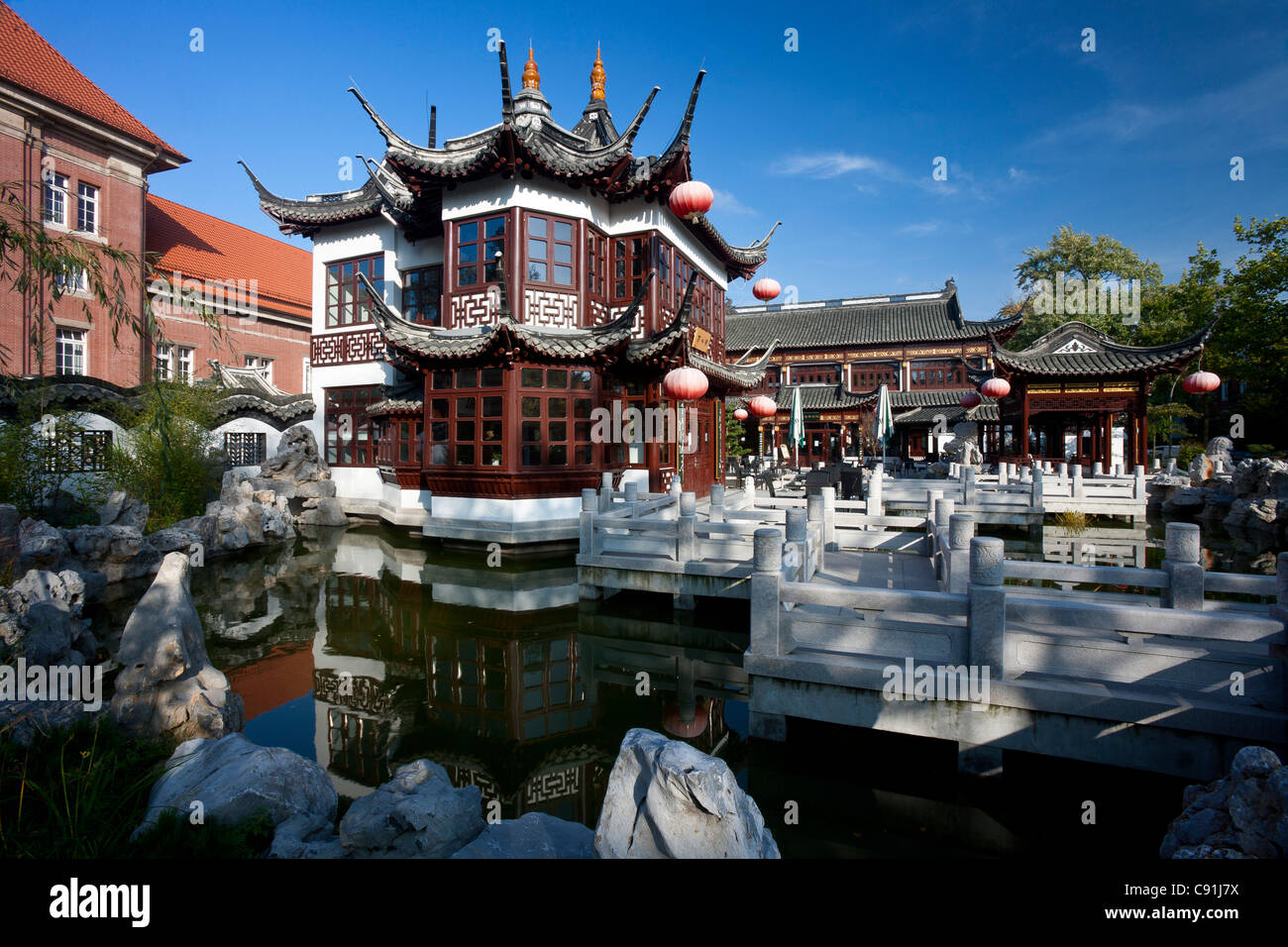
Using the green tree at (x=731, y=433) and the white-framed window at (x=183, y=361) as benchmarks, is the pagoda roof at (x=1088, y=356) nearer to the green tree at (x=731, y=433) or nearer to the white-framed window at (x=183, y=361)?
the green tree at (x=731, y=433)

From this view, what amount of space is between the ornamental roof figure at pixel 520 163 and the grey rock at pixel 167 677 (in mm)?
10029

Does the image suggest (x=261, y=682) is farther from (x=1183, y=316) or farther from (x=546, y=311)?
(x=1183, y=316)

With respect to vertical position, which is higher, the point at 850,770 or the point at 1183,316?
the point at 1183,316

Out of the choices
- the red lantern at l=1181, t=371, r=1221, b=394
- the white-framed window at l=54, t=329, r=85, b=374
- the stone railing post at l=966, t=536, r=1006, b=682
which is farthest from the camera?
the white-framed window at l=54, t=329, r=85, b=374

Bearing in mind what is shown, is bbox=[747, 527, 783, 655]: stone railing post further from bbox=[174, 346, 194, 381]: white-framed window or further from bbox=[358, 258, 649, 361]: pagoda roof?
bbox=[174, 346, 194, 381]: white-framed window

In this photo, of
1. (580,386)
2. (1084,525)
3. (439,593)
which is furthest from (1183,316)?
(439,593)

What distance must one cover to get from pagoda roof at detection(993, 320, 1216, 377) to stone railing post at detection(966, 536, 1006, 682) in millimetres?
18537

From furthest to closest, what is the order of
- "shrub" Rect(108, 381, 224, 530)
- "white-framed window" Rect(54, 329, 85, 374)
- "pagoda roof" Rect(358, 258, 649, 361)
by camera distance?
"white-framed window" Rect(54, 329, 85, 374) < "shrub" Rect(108, 381, 224, 530) < "pagoda roof" Rect(358, 258, 649, 361)

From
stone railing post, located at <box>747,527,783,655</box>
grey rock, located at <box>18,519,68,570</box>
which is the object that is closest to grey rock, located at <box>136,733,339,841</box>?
stone railing post, located at <box>747,527,783,655</box>

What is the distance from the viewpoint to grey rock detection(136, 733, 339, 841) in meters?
3.00

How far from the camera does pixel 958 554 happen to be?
5504mm

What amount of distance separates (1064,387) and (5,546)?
81.9ft

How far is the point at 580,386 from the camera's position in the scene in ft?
41.2

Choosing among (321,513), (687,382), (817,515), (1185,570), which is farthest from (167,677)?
(321,513)
